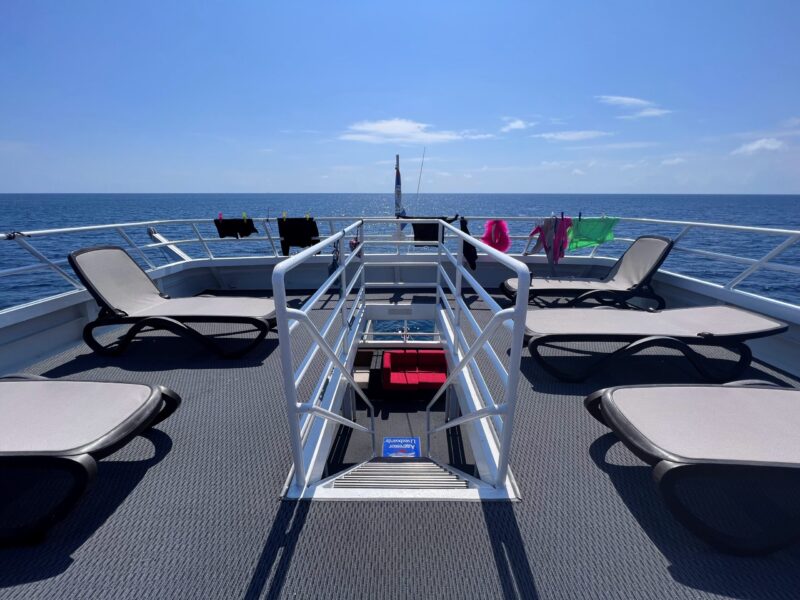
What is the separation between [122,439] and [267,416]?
2.74 feet

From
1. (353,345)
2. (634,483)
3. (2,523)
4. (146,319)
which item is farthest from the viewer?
(353,345)

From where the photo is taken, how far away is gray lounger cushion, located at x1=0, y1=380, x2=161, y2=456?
153 cm

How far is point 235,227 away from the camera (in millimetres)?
5578

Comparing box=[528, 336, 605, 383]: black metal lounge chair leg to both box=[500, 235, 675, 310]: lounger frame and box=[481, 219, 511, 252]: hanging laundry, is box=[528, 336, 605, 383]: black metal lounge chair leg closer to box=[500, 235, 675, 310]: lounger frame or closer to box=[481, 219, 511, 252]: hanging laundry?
box=[500, 235, 675, 310]: lounger frame

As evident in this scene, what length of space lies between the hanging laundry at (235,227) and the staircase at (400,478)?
4.33 m

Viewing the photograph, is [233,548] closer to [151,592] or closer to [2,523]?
[151,592]

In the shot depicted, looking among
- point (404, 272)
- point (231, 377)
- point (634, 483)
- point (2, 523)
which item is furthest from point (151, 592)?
point (404, 272)

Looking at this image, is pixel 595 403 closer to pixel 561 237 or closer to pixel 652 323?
pixel 652 323

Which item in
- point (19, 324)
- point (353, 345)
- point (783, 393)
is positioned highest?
point (783, 393)

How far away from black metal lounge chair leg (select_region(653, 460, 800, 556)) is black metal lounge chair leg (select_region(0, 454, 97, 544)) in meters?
Result: 2.27

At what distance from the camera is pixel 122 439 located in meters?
1.63

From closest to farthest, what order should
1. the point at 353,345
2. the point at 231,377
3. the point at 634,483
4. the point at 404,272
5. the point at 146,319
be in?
the point at 634,483 → the point at 231,377 → the point at 146,319 → the point at 353,345 → the point at 404,272

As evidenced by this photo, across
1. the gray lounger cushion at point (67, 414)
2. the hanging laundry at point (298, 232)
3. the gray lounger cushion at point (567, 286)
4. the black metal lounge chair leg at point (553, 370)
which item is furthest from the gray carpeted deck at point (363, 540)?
the hanging laundry at point (298, 232)

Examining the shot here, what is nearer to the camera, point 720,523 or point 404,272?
point 720,523
